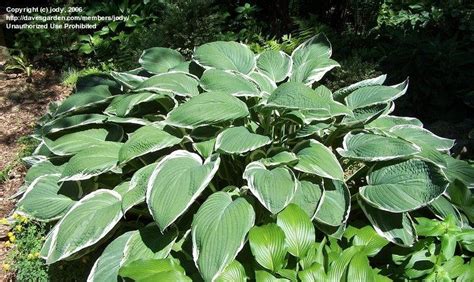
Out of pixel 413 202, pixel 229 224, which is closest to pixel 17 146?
pixel 229 224

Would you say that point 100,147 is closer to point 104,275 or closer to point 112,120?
point 112,120

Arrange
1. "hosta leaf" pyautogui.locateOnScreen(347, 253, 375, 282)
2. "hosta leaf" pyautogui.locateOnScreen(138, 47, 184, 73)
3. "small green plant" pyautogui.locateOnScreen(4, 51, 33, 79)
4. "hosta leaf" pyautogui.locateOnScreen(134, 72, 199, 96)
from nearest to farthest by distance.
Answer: "hosta leaf" pyautogui.locateOnScreen(347, 253, 375, 282) < "hosta leaf" pyautogui.locateOnScreen(134, 72, 199, 96) < "hosta leaf" pyautogui.locateOnScreen(138, 47, 184, 73) < "small green plant" pyautogui.locateOnScreen(4, 51, 33, 79)

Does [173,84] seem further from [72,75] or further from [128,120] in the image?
[72,75]

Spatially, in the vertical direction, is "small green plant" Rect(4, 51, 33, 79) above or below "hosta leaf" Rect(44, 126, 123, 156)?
below

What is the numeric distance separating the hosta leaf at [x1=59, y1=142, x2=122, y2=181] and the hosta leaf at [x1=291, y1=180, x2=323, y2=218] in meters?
0.93

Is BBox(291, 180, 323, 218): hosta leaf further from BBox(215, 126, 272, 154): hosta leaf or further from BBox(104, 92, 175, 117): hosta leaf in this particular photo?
BBox(104, 92, 175, 117): hosta leaf

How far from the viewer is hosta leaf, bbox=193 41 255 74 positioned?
10.9ft

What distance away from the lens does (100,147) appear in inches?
118

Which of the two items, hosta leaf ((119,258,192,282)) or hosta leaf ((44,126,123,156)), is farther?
hosta leaf ((44,126,123,156))

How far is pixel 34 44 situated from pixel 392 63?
12.3 feet

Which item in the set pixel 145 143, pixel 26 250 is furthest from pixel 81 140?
pixel 26 250

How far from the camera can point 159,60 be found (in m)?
3.67

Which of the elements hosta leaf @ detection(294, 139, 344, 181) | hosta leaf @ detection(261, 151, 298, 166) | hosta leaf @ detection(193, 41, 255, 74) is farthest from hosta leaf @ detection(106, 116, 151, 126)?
hosta leaf @ detection(294, 139, 344, 181)

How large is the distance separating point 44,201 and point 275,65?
1.55m
